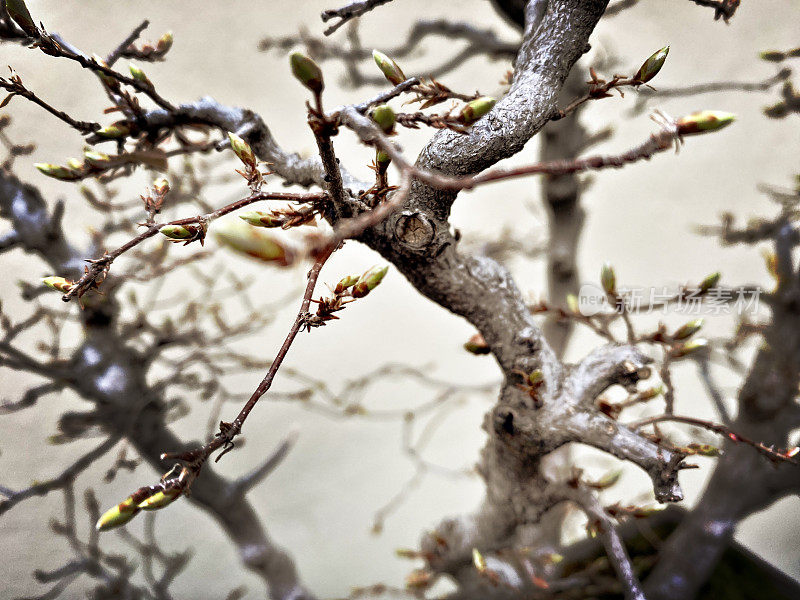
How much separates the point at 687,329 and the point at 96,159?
1.90 ft

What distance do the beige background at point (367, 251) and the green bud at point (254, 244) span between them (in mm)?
646

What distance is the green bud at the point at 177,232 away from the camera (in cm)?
29

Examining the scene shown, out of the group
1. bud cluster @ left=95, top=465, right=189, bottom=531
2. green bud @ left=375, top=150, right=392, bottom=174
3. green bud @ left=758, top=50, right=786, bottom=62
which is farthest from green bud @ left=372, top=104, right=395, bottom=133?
green bud @ left=758, top=50, right=786, bottom=62

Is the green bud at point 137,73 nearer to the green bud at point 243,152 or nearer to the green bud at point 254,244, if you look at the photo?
the green bud at point 243,152

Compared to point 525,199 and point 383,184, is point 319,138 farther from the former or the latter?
point 525,199

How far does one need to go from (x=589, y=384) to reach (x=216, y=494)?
59 cm

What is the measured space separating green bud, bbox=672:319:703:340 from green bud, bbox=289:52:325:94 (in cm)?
43

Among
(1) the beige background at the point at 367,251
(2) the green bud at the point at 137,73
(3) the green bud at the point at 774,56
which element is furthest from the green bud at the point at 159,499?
(3) the green bud at the point at 774,56

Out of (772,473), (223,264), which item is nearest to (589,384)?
(772,473)

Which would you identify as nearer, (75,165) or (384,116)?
(384,116)

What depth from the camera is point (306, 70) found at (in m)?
0.24

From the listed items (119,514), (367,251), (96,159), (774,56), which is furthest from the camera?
(367,251)

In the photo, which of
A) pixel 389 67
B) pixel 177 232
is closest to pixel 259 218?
pixel 177 232

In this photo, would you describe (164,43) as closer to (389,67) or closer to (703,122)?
(389,67)
